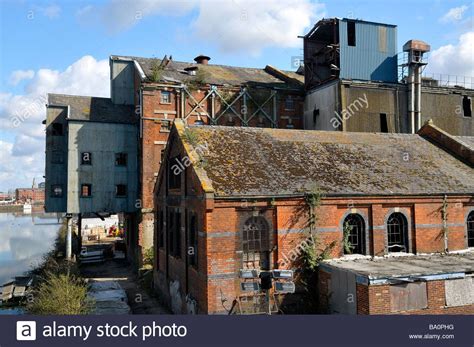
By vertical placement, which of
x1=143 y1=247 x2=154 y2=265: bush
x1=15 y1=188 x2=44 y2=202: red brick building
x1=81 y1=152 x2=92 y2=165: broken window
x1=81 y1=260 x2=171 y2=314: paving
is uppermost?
x1=81 y1=152 x2=92 y2=165: broken window

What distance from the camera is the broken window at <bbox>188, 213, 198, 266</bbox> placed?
17.5 metres

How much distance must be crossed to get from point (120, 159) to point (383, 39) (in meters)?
22.1

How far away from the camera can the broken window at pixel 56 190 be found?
106ft

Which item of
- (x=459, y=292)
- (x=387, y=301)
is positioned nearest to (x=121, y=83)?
(x=387, y=301)

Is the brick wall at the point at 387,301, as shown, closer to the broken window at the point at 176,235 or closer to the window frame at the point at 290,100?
the broken window at the point at 176,235

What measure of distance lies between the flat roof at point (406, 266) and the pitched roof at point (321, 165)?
2.86m

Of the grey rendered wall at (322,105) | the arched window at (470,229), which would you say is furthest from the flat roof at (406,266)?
the grey rendered wall at (322,105)

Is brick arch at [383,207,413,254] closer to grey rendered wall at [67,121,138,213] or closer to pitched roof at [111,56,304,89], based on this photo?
pitched roof at [111,56,304,89]

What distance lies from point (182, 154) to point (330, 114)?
16516 mm

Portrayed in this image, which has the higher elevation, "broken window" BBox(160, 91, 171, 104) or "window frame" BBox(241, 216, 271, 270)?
"broken window" BBox(160, 91, 171, 104)

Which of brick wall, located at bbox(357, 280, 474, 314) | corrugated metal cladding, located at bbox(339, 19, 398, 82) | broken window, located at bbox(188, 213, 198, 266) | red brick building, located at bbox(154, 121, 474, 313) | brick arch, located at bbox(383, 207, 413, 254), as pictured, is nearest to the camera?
brick wall, located at bbox(357, 280, 474, 314)

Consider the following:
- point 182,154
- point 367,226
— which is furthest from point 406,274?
point 182,154

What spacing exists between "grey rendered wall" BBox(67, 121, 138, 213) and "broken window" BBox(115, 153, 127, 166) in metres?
0.24

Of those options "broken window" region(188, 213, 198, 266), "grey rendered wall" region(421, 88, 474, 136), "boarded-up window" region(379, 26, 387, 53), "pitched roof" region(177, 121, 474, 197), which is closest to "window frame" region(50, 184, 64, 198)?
"pitched roof" region(177, 121, 474, 197)
